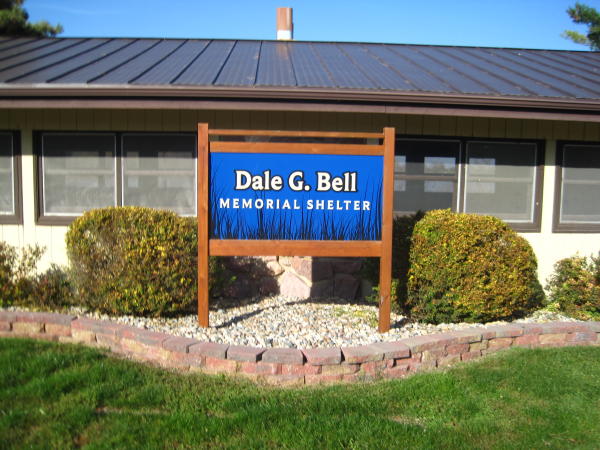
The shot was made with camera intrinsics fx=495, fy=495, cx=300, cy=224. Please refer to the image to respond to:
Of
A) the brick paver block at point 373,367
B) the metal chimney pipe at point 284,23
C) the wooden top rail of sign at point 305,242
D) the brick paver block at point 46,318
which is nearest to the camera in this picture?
the brick paver block at point 373,367

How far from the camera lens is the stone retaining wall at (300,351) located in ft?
13.3

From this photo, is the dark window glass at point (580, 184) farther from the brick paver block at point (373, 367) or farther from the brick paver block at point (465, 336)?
the brick paver block at point (373, 367)

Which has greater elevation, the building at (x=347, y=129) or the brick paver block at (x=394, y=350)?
the building at (x=347, y=129)

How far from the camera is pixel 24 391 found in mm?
3545

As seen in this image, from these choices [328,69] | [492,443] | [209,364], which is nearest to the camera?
[492,443]

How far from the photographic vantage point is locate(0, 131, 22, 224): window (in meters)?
6.61

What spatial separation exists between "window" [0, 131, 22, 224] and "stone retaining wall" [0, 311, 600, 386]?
2.26 m

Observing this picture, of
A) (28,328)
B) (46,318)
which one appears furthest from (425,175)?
(28,328)

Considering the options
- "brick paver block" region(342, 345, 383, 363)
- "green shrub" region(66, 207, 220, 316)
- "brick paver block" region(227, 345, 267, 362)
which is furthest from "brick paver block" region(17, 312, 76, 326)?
"brick paver block" region(342, 345, 383, 363)

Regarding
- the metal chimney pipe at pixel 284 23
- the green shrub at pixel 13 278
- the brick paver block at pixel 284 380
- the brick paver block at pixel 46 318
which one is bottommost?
the brick paver block at pixel 284 380

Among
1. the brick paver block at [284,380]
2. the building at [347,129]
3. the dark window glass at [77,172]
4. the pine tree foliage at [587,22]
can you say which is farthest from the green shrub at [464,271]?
the pine tree foliage at [587,22]

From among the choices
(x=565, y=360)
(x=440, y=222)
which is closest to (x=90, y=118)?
(x=440, y=222)

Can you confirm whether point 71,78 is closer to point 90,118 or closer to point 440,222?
point 90,118

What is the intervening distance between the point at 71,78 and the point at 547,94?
5.84 meters
